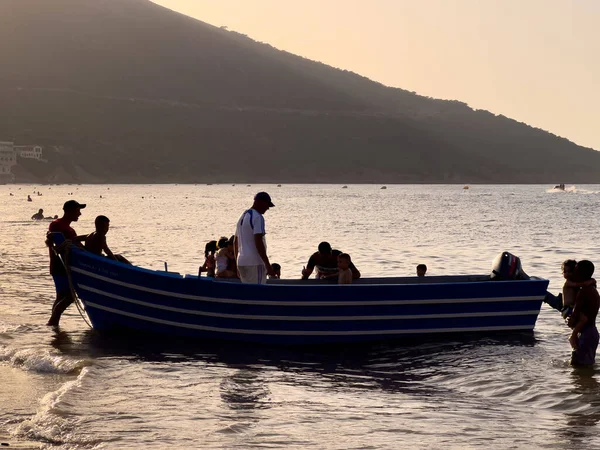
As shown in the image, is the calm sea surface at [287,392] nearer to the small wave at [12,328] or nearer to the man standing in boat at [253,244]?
the small wave at [12,328]

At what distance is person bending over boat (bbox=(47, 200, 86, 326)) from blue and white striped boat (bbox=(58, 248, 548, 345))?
0.41m

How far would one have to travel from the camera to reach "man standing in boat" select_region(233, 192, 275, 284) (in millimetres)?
12234

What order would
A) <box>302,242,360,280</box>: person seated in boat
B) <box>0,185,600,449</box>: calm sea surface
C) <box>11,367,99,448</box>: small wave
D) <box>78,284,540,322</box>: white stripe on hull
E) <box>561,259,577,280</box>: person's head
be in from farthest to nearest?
<box>302,242,360,280</box>: person seated in boat → <box>78,284,540,322</box>: white stripe on hull → <box>561,259,577,280</box>: person's head → <box>0,185,600,449</box>: calm sea surface → <box>11,367,99,448</box>: small wave

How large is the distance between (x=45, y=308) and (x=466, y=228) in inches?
1556

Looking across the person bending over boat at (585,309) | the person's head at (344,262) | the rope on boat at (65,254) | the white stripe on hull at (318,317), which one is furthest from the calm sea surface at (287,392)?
the person's head at (344,262)

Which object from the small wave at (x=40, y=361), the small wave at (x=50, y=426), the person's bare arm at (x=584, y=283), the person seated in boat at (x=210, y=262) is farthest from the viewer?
the person seated in boat at (x=210, y=262)

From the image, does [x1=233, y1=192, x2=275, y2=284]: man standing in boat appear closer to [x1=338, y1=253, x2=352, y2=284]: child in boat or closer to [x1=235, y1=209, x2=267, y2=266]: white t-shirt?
[x1=235, y1=209, x2=267, y2=266]: white t-shirt

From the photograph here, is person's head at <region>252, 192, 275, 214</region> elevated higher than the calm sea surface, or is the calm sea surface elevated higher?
person's head at <region>252, 192, 275, 214</region>

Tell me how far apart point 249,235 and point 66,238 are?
3.31 m

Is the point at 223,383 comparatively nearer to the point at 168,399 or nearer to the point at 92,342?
the point at 168,399

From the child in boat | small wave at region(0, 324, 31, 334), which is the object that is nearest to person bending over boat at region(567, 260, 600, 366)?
the child in boat

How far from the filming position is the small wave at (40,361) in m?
11.3

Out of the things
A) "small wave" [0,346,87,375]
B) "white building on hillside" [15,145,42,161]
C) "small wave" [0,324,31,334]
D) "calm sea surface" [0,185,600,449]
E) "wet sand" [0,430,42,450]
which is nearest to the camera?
"wet sand" [0,430,42,450]

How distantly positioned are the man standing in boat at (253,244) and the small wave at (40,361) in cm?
259
